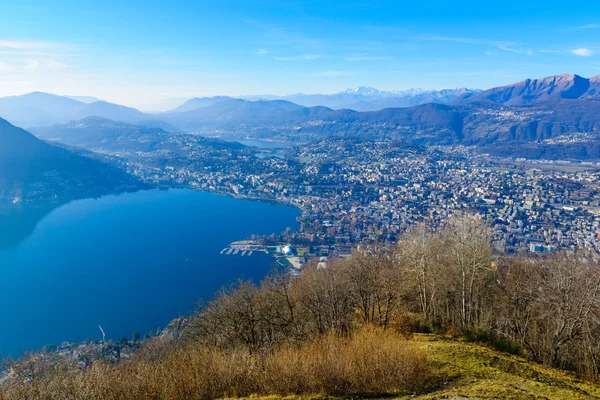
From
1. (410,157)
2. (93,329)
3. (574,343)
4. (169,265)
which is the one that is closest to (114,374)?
(574,343)

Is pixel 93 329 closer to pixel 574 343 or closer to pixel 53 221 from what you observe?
pixel 574 343

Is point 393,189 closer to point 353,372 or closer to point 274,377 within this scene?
point 353,372

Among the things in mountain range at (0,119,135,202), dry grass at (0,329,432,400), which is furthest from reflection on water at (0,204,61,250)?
dry grass at (0,329,432,400)

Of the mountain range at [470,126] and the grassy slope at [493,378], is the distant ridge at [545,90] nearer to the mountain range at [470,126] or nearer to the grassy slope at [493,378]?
the mountain range at [470,126]

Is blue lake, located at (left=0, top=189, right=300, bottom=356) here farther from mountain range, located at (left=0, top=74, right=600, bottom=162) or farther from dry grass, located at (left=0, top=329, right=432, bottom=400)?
mountain range, located at (left=0, top=74, right=600, bottom=162)

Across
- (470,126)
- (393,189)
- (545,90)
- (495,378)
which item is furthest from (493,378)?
(545,90)

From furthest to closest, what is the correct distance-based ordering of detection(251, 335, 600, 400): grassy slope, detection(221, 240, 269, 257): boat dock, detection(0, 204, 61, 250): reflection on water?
detection(0, 204, 61, 250): reflection on water, detection(221, 240, 269, 257): boat dock, detection(251, 335, 600, 400): grassy slope

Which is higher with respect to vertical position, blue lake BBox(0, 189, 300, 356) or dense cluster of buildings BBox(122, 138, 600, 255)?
dense cluster of buildings BBox(122, 138, 600, 255)
